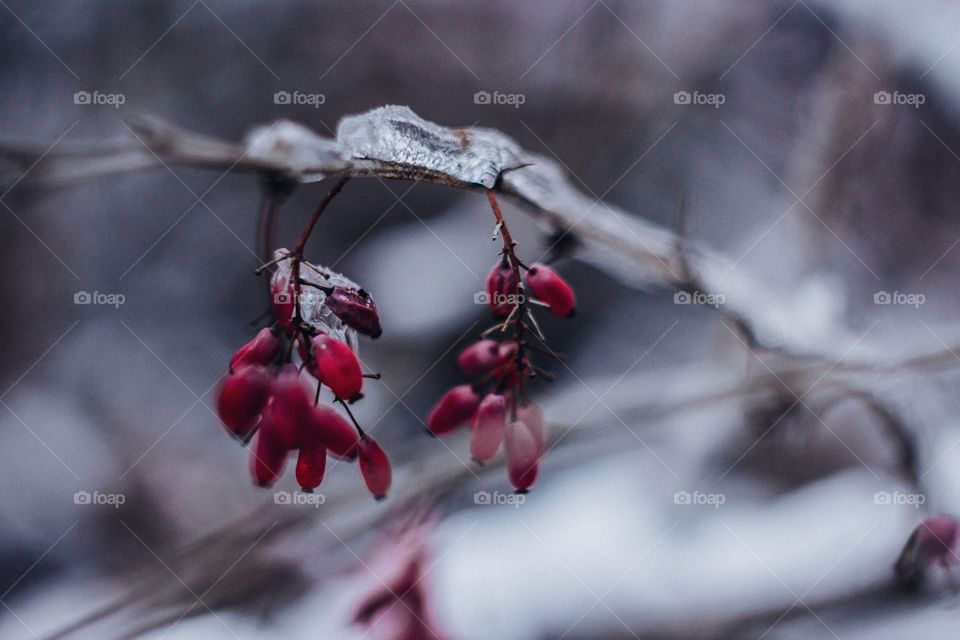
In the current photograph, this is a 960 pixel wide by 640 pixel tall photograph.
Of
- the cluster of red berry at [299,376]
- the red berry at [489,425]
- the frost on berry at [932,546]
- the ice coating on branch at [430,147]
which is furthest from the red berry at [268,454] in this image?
the frost on berry at [932,546]

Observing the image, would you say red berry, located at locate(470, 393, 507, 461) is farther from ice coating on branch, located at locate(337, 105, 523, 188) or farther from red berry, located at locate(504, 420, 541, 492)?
ice coating on branch, located at locate(337, 105, 523, 188)

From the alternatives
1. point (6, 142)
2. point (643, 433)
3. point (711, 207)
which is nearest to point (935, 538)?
point (643, 433)

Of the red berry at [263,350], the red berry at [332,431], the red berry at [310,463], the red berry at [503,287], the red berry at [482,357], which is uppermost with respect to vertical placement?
the red berry at [503,287]

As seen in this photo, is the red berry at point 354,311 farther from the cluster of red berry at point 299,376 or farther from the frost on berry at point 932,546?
the frost on berry at point 932,546

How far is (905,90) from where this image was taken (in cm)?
97

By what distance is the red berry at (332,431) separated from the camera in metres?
0.66

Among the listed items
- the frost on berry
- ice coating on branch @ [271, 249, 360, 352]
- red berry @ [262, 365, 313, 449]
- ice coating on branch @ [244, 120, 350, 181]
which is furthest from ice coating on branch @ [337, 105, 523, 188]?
the frost on berry

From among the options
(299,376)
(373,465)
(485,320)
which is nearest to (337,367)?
(299,376)

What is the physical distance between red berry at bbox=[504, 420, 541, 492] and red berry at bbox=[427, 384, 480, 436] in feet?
0.17

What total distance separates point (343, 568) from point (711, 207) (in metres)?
0.75

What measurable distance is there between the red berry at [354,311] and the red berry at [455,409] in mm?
172

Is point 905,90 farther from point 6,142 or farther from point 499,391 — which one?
point 6,142

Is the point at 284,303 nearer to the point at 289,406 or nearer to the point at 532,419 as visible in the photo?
the point at 289,406

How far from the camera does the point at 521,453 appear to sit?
0.77 m
